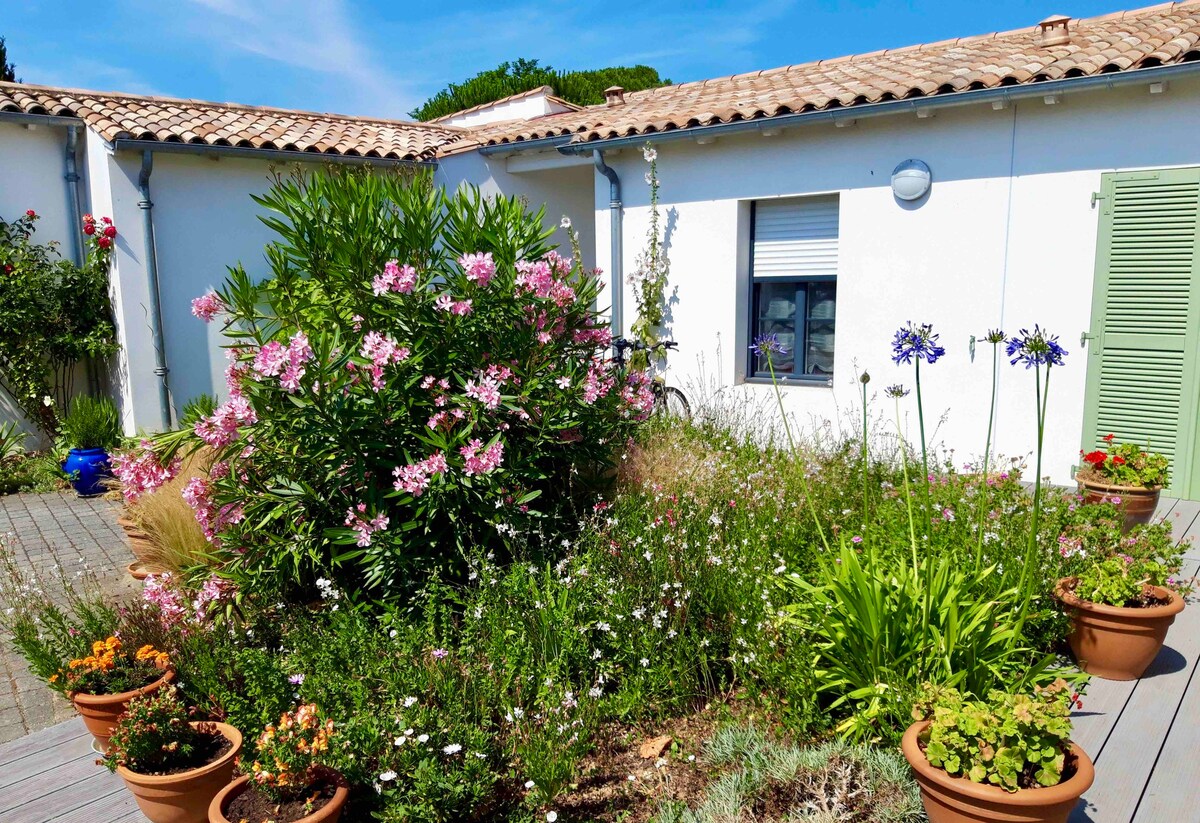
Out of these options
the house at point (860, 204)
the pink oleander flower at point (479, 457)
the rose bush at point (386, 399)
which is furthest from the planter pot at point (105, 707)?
the house at point (860, 204)

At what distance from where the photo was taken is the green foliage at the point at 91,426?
8.20m

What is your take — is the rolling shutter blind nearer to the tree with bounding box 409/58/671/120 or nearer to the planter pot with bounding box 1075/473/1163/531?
the planter pot with bounding box 1075/473/1163/531

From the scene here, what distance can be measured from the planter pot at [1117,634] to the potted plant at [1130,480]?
1.71m

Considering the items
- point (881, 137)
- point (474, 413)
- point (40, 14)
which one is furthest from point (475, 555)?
point (40, 14)

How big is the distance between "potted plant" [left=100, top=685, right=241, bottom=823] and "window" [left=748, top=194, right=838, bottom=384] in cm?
631

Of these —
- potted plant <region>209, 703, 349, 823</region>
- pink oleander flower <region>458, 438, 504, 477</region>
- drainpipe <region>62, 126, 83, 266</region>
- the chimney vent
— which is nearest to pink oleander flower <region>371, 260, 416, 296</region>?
pink oleander flower <region>458, 438, 504, 477</region>

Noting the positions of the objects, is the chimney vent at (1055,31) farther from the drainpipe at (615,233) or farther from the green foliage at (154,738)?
the green foliage at (154,738)

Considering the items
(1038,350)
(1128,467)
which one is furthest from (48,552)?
(1128,467)

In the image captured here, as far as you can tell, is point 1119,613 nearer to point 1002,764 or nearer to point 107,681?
point 1002,764

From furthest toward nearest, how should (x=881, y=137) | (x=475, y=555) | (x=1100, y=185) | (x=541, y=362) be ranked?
(x=881, y=137) < (x=1100, y=185) < (x=541, y=362) < (x=475, y=555)

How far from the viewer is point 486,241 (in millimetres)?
4387

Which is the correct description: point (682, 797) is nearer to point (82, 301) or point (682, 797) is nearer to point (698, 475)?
point (698, 475)

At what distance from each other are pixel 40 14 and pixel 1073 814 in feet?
45.9

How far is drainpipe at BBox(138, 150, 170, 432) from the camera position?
27.8ft
